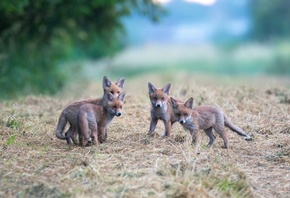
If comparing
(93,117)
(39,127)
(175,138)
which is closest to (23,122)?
(39,127)

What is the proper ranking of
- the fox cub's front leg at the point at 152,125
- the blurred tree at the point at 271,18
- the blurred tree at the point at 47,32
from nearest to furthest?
the fox cub's front leg at the point at 152,125 < the blurred tree at the point at 47,32 < the blurred tree at the point at 271,18

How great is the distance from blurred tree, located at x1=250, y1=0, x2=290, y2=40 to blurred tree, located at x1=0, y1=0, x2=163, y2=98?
16518 millimetres

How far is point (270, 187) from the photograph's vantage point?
759 cm

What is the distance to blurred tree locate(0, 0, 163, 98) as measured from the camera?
22141mm

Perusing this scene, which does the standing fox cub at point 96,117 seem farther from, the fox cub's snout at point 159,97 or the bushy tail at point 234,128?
the bushy tail at point 234,128

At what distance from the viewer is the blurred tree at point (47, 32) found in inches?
872

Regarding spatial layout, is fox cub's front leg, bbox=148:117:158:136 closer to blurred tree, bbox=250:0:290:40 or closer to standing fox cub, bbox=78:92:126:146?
standing fox cub, bbox=78:92:126:146

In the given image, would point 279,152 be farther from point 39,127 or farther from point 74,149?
point 39,127

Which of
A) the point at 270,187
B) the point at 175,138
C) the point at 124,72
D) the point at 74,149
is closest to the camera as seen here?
the point at 270,187

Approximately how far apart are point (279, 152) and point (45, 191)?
12.5 ft

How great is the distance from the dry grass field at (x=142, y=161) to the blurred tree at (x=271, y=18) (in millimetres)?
28541

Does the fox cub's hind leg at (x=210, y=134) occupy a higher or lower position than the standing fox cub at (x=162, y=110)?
lower

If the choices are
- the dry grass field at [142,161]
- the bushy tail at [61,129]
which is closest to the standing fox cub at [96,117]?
the dry grass field at [142,161]

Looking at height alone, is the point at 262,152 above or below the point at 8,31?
below
